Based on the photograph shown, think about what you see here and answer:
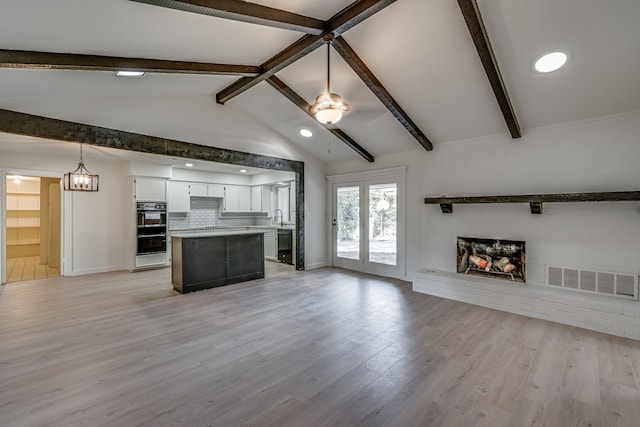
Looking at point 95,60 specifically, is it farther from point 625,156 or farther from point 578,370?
point 625,156

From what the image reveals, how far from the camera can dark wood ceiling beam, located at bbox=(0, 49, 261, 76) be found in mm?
2387

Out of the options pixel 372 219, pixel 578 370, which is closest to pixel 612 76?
pixel 578 370

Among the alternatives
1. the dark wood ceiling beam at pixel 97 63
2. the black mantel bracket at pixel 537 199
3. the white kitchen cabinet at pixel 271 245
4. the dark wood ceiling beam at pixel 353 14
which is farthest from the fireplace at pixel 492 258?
the white kitchen cabinet at pixel 271 245

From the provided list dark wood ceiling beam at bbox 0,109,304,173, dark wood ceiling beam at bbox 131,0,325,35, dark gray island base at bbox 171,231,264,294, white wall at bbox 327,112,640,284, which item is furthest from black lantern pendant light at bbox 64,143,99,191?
white wall at bbox 327,112,640,284

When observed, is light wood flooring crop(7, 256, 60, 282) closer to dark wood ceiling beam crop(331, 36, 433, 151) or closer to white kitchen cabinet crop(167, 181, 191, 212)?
white kitchen cabinet crop(167, 181, 191, 212)

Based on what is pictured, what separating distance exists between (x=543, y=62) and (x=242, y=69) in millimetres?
3496

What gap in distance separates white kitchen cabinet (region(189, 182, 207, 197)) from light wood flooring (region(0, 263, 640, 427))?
3.86 m

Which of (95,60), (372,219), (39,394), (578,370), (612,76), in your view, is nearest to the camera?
(39,394)

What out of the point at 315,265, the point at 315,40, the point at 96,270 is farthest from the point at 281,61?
the point at 96,270

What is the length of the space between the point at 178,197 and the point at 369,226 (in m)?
4.84

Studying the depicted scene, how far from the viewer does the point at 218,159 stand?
5.37 metres

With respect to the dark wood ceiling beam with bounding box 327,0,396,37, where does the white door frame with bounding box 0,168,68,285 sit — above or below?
below

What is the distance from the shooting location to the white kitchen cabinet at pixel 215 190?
8.15 meters

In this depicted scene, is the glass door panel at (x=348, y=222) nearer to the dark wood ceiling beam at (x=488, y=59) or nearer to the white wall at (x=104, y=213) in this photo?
the white wall at (x=104, y=213)
